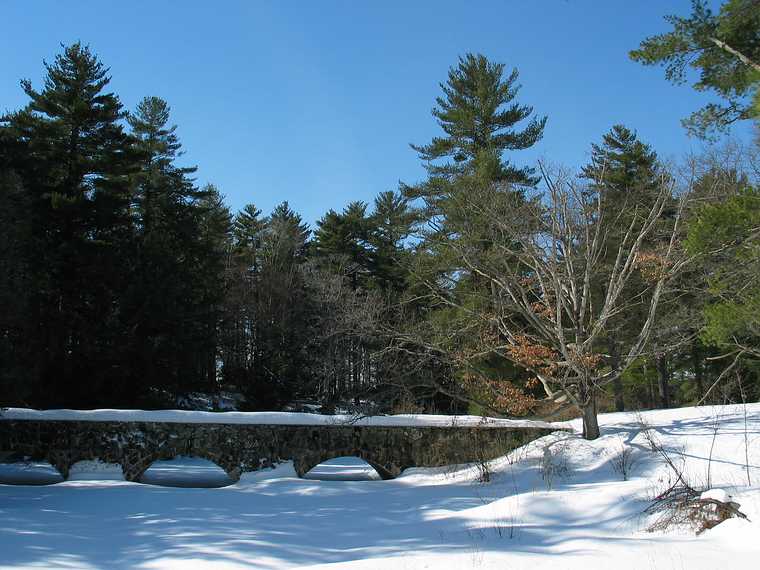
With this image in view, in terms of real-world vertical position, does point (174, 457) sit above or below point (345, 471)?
above

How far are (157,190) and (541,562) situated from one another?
1049 inches

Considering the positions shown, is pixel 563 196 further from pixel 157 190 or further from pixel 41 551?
pixel 157 190

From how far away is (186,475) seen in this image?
18.5 metres

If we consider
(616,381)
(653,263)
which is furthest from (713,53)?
(616,381)

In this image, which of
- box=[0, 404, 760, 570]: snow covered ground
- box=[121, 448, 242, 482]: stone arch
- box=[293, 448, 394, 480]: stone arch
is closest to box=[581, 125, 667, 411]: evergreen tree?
box=[0, 404, 760, 570]: snow covered ground

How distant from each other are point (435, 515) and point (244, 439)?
7.19 metres

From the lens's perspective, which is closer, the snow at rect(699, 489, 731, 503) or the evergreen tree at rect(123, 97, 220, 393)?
the snow at rect(699, 489, 731, 503)

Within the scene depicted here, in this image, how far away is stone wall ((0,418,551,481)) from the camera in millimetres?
15594

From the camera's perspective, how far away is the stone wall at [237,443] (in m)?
15.6

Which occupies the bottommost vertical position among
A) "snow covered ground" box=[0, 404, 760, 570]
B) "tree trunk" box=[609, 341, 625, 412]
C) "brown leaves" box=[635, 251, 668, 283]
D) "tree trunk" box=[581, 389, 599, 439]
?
"snow covered ground" box=[0, 404, 760, 570]

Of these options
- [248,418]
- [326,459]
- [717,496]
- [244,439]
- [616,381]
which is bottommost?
[326,459]

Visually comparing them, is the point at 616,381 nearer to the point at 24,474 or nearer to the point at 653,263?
the point at 653,263

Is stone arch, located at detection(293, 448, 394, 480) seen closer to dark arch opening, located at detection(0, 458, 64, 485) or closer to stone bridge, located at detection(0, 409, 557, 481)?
stone bridge, located at detection(0, 409, 557, 481)

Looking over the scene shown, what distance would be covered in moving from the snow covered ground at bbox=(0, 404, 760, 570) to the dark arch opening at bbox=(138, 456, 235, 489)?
4.21 feet
